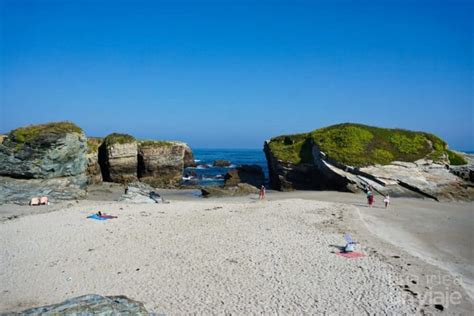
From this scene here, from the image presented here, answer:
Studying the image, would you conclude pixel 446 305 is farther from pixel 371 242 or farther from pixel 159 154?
pixel 159 154

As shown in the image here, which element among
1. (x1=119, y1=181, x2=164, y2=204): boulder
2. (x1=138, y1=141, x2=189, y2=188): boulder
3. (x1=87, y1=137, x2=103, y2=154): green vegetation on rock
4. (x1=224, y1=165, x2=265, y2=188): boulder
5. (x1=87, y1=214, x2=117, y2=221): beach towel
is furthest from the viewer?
(x1=224, y1=165, x2=265, y2=188): boulder

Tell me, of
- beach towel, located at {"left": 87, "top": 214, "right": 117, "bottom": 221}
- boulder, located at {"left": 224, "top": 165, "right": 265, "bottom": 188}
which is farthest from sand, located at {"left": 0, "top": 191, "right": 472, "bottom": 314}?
boulder, located at {"left": 224, "top": 165, "right": 265, "bottom": 188}

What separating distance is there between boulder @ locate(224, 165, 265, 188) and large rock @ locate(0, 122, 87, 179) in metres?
15.7

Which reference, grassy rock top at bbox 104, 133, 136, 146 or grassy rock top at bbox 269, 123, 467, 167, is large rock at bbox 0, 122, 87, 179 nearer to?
grassy rock top at bbox 104, 133, 136, 146

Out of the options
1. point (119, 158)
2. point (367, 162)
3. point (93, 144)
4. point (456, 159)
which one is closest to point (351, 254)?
point (367, 162)

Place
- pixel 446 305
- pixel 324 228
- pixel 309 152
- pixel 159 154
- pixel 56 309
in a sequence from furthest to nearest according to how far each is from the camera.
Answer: pixel 159 154 → pixel 309 152 → pixel 324 228 → pixel 446 305 → pixel 56 309

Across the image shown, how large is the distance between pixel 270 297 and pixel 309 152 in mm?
26526

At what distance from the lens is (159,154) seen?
3991 cm

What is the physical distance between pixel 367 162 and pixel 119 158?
2406 centimetres

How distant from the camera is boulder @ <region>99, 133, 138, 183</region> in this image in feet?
121

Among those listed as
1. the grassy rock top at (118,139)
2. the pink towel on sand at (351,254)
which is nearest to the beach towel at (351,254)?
the pink towel on sand at (351,254)

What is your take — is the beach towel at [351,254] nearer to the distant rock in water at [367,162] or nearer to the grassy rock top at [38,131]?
the distant rock in water at [367,162]

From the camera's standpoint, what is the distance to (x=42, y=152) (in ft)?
86.8

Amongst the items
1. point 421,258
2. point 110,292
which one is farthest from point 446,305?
point 110,292
